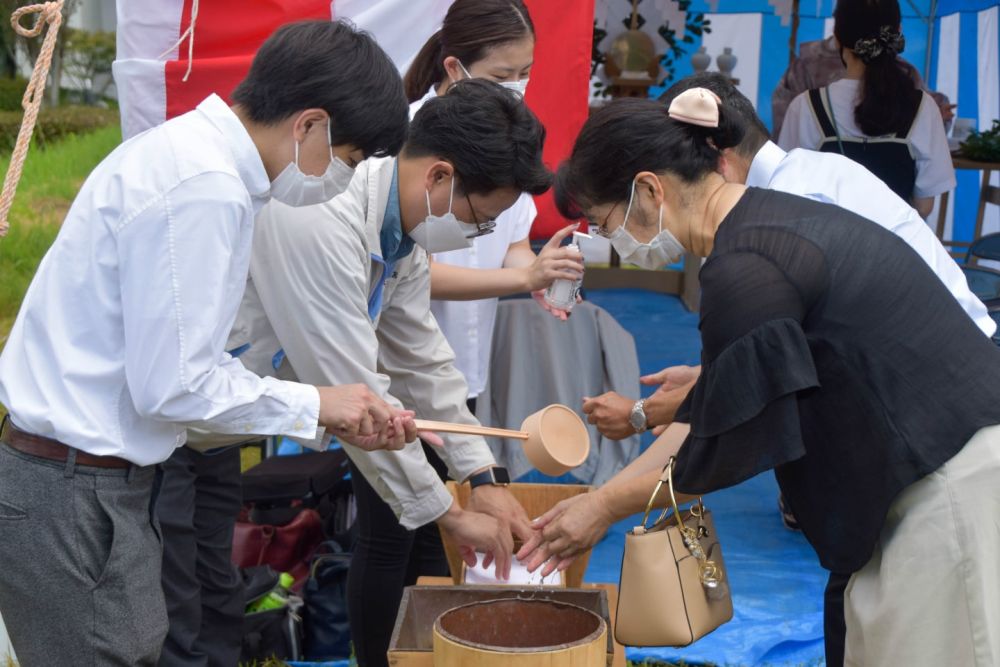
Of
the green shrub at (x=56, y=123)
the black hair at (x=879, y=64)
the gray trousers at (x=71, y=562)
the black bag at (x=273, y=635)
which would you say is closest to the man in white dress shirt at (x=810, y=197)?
the gray trousers at (x=71, y=562)

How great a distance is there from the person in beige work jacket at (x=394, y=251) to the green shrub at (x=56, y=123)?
623cm

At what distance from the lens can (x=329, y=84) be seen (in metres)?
1.54

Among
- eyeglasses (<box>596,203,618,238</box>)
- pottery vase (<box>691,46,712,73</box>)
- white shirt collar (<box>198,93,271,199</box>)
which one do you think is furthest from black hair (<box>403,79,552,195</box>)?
pottery vase (<box>691,46,712,73</box>)

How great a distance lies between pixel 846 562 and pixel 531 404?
90.9 inches

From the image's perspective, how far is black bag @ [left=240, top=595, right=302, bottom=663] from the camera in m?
2.75

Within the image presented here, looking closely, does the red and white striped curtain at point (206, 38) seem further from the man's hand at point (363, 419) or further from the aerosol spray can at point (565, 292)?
the man's hand at point (363, 419)

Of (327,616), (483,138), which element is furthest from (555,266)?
(327,616)

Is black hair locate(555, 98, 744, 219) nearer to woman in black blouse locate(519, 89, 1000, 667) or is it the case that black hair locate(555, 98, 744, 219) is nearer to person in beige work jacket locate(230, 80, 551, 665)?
woman in black blouse locate(519, 89, 1000, 667)

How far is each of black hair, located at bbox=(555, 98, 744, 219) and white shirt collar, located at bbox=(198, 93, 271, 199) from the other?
1.62 feet

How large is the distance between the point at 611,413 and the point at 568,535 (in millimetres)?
276

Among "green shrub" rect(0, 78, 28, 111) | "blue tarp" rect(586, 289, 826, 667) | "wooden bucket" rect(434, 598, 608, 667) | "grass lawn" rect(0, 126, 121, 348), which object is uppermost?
"wooden bucket" rect(434, 598, 608, 667)

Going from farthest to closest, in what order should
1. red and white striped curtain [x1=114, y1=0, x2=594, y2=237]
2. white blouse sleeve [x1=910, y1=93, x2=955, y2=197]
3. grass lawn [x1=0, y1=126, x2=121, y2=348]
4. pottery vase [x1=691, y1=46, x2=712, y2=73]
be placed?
pottery vase [x1=691, y1=46, x2=712, y2=73] < grass lawn [x1=0, y1=126, x2=121, y2=348] < white blouse sleeve [x1=910, y1=93, x2=955, y2=197] < red and white striped curtain [x1=114, y1=0, x2=594, y2=237]

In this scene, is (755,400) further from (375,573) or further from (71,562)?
(375,573)

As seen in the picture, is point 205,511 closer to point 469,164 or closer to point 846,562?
point 469,164
